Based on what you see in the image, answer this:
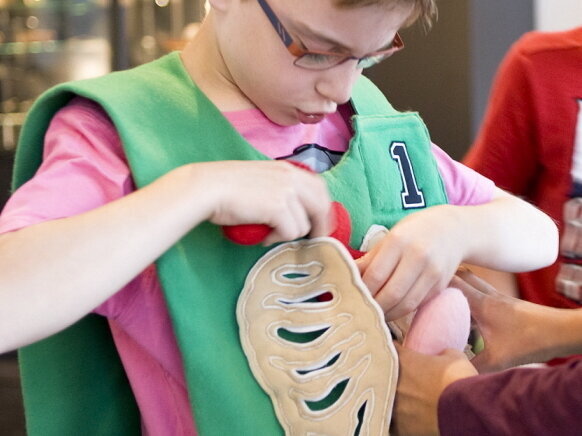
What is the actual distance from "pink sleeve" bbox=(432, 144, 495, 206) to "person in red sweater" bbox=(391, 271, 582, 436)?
82mm

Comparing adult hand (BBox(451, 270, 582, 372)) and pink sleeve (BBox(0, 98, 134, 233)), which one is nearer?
pink sleeve (BBox(0, 98, 134, 233))

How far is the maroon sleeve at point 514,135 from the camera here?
3.42ft

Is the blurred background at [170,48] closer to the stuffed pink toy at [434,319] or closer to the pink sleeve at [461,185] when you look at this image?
the pink sleeve at [461,185]

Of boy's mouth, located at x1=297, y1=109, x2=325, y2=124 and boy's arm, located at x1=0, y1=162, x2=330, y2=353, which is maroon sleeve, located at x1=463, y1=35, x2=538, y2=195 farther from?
boy's arm, located at x1=0, y1=162, x2=330, y2=353

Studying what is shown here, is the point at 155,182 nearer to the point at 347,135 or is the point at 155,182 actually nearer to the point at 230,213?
the point at 230,213

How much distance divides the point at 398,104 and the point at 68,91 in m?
1.72

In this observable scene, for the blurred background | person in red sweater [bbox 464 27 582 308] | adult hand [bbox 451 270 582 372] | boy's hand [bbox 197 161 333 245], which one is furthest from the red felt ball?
the blurred background

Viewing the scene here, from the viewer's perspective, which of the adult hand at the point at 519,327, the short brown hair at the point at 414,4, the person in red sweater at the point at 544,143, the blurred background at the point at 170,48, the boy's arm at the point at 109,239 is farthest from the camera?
the blurred background at the point at 170,48

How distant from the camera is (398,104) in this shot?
2340 mm

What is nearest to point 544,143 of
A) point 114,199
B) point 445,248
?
point 445,248

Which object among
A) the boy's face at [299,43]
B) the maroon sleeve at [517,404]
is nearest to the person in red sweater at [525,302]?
the maroon sleeve at [517,404]

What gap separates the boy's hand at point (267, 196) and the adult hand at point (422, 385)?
0.48 ft

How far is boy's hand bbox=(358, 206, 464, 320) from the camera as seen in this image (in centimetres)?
71

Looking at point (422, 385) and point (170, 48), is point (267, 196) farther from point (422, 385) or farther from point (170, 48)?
point (170, 48)
